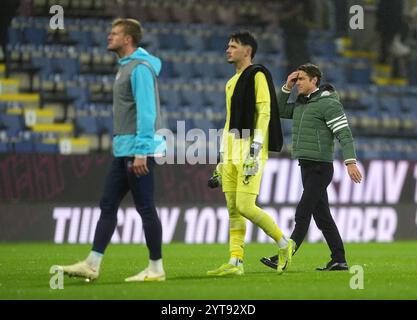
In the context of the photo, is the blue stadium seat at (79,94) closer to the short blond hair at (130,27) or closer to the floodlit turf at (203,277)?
the floodlit turf at (203,277)

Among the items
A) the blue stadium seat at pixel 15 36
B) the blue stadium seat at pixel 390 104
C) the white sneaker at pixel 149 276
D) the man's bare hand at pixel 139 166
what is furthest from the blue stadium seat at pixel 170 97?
the man's bare hand at pixel 139 166

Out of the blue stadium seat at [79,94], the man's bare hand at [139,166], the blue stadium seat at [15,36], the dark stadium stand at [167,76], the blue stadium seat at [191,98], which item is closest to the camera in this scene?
the man's bare hand at [139,166]

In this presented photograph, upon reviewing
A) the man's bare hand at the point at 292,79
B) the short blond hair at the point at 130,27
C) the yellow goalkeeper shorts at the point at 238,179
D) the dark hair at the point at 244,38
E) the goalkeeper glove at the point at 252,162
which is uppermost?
the short blond hair at the point at 130,27

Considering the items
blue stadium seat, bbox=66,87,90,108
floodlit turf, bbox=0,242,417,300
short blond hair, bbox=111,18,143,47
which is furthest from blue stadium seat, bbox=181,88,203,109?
short blond hair, bbox=111,18,143,47

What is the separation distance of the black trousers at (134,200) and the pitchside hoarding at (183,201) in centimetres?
785

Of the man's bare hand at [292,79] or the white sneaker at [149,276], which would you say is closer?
the white sneaker at [149,276]

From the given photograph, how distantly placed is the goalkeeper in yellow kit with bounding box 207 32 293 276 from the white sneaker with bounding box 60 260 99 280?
1.51m

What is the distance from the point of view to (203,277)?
10266 mm

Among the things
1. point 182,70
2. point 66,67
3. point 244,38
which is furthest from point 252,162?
point 182,70

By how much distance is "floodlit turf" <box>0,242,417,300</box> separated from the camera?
8562 millimetres

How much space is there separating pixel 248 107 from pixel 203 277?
5.11ft

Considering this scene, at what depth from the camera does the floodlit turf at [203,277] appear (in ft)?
28.1

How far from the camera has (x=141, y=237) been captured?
56.8 ft

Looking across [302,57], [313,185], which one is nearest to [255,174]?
[313,185]
